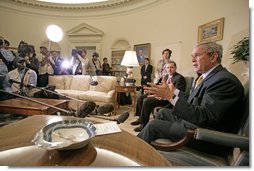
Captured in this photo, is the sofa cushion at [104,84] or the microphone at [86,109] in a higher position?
the sofa cushion at [104,84]

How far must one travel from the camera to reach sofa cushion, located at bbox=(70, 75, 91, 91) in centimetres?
136

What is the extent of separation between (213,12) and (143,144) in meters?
0.87

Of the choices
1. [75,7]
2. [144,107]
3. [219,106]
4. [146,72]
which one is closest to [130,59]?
[146,72]

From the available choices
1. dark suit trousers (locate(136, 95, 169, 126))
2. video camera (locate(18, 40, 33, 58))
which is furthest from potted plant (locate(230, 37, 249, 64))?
video camera (locate(18, 40, 33, 58))

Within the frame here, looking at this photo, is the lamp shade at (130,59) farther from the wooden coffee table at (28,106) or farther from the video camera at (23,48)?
the video camera at (23,48)

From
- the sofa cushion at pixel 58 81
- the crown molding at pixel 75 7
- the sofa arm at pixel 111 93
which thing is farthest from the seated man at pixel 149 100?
the sofa cushion at pixel 58 81

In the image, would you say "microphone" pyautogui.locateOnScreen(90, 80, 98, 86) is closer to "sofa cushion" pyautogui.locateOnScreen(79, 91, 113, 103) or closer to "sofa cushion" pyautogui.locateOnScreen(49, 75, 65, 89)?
"sofa cushion" pyautogui.locateOnScreen(79, 91, 113, 103)

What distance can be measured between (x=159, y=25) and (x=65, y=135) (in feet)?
3.00

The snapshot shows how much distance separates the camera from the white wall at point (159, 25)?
1.06 meters

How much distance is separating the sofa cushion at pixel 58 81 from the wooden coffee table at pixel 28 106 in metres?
0.11

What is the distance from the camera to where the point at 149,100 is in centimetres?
140

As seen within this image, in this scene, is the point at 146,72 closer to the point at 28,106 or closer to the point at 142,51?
the point at 142,51

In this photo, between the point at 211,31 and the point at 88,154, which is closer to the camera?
the point at 88,154

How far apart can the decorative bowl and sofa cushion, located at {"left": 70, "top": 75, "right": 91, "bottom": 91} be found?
49 centimetres
